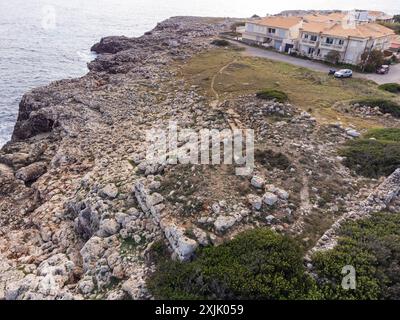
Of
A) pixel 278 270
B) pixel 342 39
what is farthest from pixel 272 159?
pixel 342 39

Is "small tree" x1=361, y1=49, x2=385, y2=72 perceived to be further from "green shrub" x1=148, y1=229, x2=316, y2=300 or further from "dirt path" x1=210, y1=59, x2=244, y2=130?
"green shrub" x1=148, y1=229, x2=316, y2=300

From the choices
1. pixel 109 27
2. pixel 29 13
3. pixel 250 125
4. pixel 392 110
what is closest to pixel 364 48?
pixel 392 110

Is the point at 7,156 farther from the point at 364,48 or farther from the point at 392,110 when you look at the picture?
the point at 364,48

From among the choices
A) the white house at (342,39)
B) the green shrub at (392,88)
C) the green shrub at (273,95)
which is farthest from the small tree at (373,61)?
the green shrub at (273,95)

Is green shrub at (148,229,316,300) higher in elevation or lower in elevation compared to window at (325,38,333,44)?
lower

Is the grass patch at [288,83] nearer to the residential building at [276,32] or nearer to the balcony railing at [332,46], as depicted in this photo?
Answer: the balcony railing at [332,46]

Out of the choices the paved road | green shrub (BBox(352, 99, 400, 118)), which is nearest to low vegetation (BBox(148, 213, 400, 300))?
green shrub (BBox(352, 99, 400, 118))
